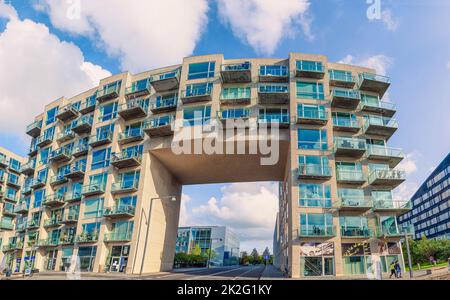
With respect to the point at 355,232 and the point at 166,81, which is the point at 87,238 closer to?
the point at 166,81

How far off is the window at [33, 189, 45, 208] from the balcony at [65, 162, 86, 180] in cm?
828

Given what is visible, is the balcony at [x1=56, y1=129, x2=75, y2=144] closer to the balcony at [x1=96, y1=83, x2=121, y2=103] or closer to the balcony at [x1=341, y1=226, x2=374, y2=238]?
the balcony at [x1=96, y1=83, x2=121, y2=103]

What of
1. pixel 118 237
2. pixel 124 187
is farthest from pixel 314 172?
pixel 118 237

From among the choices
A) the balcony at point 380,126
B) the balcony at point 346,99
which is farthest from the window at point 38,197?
the balcony at point 380,126

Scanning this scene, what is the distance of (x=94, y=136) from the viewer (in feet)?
138

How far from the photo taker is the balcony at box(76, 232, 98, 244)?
37.1 meters

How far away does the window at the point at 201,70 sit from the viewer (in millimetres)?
38500

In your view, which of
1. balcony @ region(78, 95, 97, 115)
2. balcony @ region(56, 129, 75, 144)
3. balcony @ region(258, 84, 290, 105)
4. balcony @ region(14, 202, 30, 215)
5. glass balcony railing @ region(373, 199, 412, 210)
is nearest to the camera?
glass balcony railing @ region(373, 199, 412, 210)

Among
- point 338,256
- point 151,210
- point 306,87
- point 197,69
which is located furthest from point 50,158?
point 338,256

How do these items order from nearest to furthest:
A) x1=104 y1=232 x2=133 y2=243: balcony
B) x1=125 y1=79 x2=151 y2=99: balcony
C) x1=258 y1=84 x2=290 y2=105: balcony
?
x1=104 y1=232 x2=133 y2=243: balcony → x1=258 y1=84 x2=290 y2=105: balcony → x1=125 y1=79 x2=151 y2=99: balcony

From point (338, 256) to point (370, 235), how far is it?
14.1 ft

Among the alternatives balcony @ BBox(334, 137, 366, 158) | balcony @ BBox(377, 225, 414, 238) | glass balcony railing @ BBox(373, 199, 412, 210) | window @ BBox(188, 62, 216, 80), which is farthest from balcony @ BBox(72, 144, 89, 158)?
balcony @ BBox(377, 225, 414, 238)

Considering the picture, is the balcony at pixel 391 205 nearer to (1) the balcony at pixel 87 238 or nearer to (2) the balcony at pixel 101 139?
(1) the balcony at pixel 87 238

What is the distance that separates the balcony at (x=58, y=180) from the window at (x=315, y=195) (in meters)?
32.7
